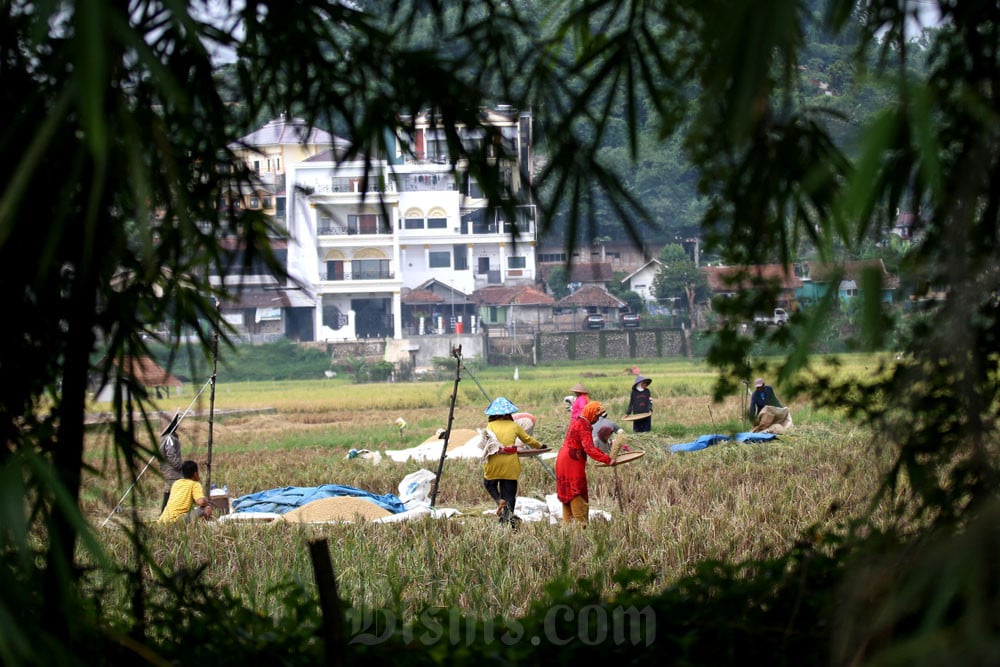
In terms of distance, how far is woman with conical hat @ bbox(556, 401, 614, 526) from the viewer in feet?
26.2

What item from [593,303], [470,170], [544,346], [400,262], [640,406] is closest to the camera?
[470,170]

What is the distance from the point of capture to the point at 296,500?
10055 mm

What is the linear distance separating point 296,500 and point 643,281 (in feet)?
149

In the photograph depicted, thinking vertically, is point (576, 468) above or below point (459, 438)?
above

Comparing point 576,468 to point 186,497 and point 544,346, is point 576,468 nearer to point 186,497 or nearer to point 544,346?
point 186,497

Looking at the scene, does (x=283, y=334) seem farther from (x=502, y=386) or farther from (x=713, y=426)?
(x=713, y=426)

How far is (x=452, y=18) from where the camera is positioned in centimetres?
344

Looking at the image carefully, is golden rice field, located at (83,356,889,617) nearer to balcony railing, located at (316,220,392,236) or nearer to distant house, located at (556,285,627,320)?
balcony railing, located at (316,220,392,236)

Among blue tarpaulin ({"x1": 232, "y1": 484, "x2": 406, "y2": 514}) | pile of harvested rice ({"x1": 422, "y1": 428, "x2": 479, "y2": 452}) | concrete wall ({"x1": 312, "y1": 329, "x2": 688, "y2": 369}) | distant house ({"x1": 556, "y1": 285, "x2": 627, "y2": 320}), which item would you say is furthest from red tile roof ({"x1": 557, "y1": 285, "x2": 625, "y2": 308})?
blue tarpaulin ({"x1": 232, "y1": 484, "x2": 406, "y2": 514})

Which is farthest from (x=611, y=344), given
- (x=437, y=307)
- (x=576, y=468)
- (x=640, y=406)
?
(x=576, y=468)

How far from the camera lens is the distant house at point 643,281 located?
53406mm

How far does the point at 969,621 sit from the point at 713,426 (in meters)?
16.6

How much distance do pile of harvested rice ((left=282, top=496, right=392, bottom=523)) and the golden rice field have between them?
2.60ft

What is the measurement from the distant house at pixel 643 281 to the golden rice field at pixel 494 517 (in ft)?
101
